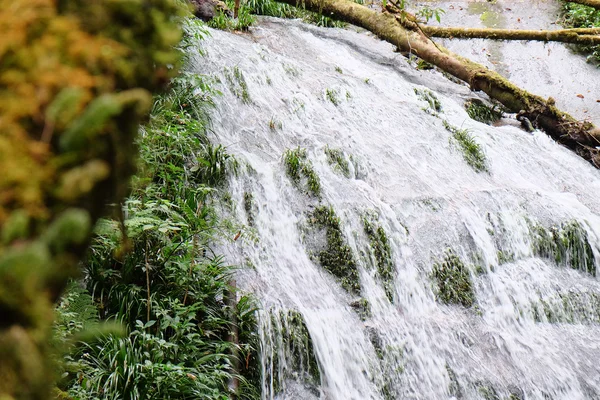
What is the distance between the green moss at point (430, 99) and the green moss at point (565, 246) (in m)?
2.94

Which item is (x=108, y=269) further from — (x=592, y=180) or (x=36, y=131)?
(x=592, y=180)

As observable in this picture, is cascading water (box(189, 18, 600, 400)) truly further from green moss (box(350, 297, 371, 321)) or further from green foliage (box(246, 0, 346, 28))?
green foliage (box(246, 0, 346, 28))

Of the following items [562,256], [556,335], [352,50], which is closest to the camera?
[556,335]

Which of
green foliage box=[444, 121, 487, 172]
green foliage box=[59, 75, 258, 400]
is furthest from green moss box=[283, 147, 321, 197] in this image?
green foliage box=[444, 121, 487, 172]

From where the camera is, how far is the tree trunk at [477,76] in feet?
29.0

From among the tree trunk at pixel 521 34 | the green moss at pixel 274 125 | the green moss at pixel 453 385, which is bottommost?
the green moss at pixel 453 385

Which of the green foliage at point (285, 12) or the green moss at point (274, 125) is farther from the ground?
the green foliage at point (285, 12)

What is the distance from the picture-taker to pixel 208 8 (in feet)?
31.4

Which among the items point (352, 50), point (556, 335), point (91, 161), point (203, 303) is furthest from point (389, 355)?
point (352, 50)

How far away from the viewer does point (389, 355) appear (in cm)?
454

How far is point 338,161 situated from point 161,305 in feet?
10.2

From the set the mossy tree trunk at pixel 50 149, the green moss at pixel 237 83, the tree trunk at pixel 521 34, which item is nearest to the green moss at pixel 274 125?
the green moss at pixel 237 83

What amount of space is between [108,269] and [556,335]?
471 centimetres

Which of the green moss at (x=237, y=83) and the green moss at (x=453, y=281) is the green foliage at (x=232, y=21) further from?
the green moss at (x=453, y=281)
